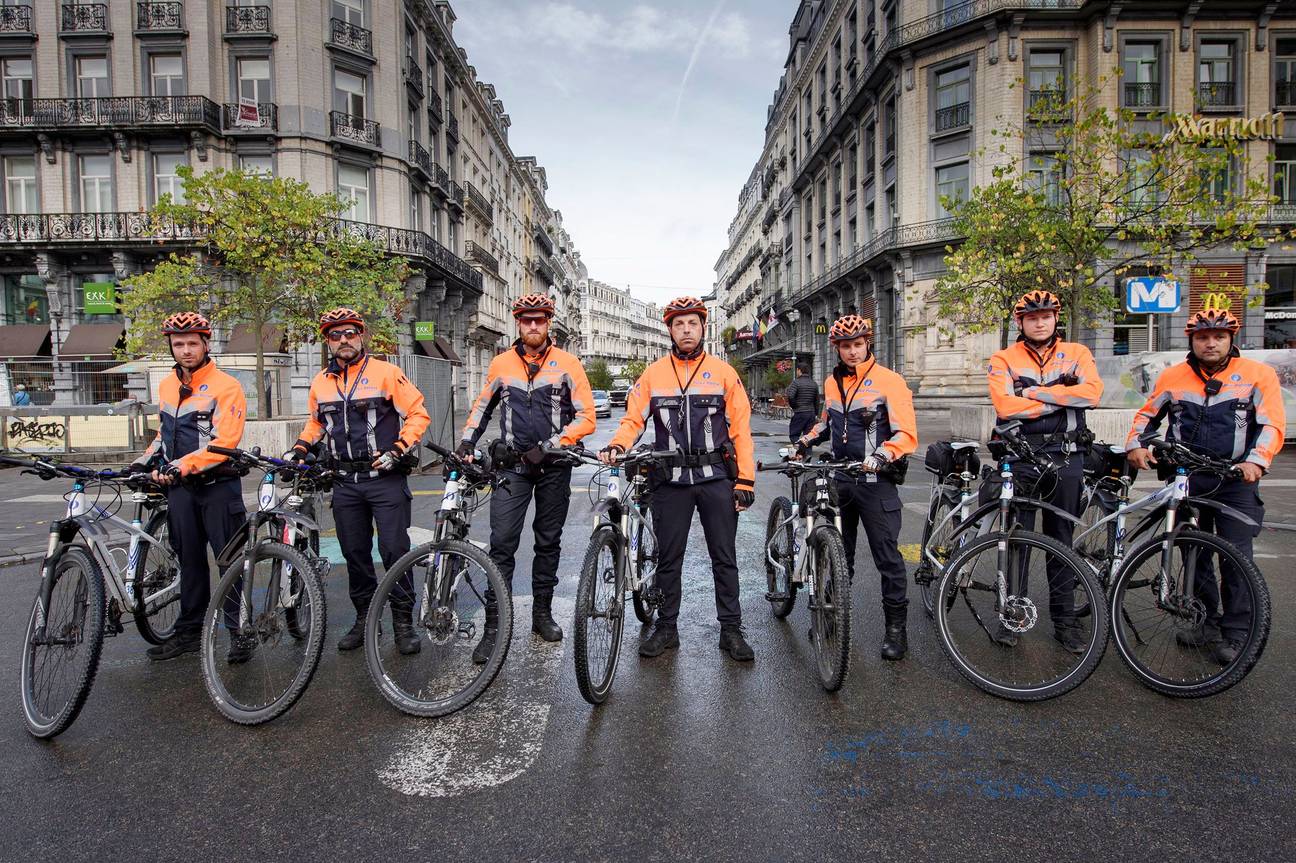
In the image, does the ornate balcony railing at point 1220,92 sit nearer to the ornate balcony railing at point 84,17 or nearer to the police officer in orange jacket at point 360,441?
the police officer in orange jacket at point 360,441

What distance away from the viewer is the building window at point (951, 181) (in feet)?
102

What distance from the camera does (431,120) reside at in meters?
35.4

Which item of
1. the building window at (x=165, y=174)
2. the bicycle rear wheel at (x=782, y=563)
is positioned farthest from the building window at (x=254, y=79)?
the bicycle rear wheel at (x=782, y=563)

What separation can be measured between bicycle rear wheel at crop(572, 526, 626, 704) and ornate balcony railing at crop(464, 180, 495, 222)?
4035cm

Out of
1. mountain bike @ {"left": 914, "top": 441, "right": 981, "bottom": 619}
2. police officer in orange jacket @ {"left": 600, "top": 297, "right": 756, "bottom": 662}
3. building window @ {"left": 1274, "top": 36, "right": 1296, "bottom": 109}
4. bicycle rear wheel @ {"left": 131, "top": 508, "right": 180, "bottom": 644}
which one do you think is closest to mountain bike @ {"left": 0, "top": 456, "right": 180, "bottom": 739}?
bicycle rear wheel @ {"left": 131, "top": 508, "right": 180, "bottom": 644}

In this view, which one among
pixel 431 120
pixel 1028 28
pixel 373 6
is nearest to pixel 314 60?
pixel 373 6

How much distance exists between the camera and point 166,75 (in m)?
28.2

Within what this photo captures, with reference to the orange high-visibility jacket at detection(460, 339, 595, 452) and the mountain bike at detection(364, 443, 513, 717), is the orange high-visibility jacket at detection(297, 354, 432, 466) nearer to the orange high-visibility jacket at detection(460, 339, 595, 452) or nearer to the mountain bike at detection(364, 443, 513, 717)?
the orange high-visibility jacket at detection(460, 339, 595, 452)

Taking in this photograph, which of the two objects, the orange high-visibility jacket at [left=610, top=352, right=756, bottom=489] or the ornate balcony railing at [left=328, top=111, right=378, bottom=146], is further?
the ornate balcony railing at [left=328, top=111, right=378, bottom=146]

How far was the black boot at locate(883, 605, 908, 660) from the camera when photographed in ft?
14.3

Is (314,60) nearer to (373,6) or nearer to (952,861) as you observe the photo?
(373,6)

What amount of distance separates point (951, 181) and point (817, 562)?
3170cm

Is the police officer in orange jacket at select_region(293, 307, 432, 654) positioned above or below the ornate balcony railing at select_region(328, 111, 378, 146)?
below

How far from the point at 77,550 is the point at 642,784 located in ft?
9.78
